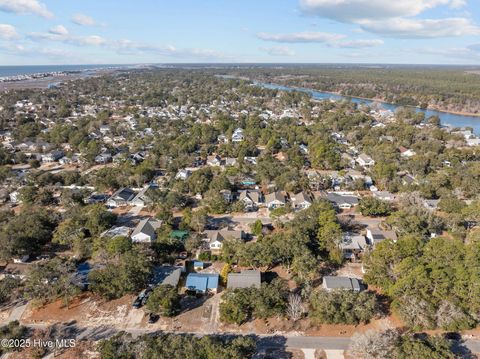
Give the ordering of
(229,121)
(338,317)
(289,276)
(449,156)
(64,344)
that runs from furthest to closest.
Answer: (229,121) < (449,156) < (289,276) < (338,317) < (64,344)

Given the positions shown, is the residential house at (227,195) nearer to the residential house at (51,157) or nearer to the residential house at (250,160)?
the residential house at (250,160)

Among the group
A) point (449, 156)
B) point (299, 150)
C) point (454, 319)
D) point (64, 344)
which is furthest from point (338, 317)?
point (449, 156)

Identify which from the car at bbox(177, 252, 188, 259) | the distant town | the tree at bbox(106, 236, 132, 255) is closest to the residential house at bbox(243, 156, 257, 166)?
the distant town

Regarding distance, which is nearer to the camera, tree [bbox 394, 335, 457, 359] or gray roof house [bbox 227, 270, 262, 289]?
tree [bbox 394, 335, 457, 359]

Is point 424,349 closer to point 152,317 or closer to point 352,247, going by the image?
point 352,247

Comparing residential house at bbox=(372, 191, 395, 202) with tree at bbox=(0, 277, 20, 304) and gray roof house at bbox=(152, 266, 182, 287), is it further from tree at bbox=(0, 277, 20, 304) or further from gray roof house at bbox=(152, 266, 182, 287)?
tree at bbox=(0, 277, 20, 304)

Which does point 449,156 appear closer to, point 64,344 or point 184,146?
point 184,146
